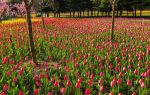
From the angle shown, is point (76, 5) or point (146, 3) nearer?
point (146, 3)

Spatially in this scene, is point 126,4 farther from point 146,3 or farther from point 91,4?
point 91,4

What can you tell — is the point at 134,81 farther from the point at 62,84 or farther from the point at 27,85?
the point at 27,85

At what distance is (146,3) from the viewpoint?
191 feet

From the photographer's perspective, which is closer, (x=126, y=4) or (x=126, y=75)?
(x=126, y=75)

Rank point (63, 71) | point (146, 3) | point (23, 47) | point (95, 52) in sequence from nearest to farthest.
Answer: point (63, 71) < point (95, 52) < point (23, 47) < point (146, 3)

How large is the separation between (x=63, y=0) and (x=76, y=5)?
517 cm

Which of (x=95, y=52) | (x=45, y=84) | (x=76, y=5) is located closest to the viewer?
(x=45, y=84)

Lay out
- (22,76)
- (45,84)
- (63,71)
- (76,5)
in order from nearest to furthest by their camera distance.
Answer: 1. (45,84)
2. (22,76)
3. (63,71)
4. (76,5)

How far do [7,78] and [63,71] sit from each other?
202 centimetres

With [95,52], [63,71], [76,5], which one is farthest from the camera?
[76,5]

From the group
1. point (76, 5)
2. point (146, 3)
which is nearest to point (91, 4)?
point (76, 5)

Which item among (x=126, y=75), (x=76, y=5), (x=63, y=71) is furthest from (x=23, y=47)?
(x=76, y=5)

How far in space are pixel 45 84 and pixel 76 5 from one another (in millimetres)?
61997

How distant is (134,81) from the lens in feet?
26.2
